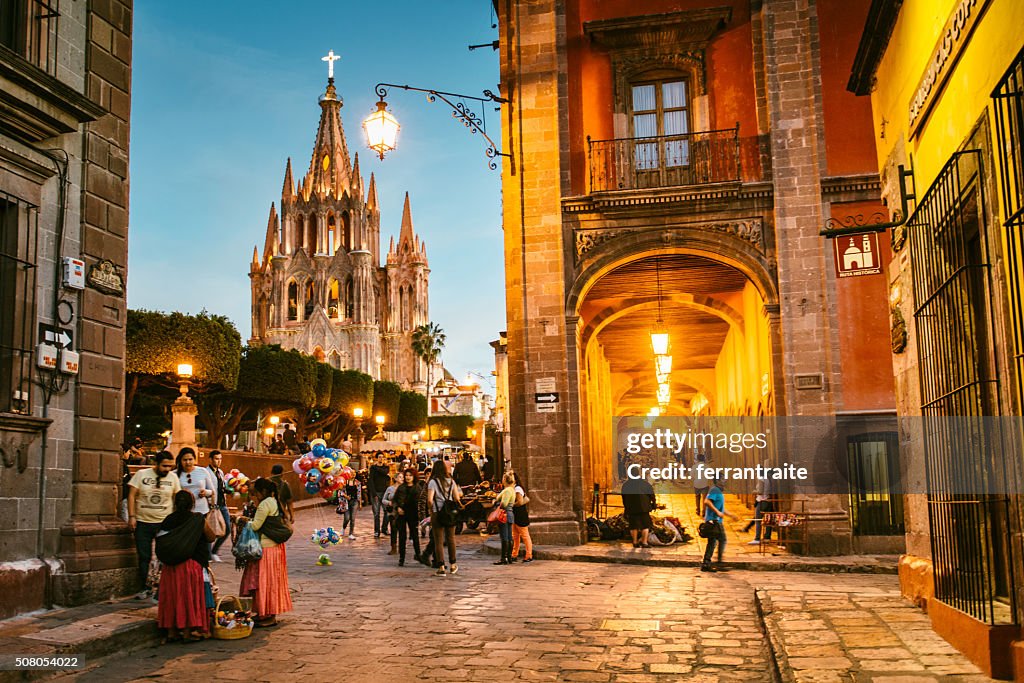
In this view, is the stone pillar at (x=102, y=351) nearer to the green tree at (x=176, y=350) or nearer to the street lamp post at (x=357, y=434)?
the green tree at (x=176, y=350)

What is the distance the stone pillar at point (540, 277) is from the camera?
17.8 meters

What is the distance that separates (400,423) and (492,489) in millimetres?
47424

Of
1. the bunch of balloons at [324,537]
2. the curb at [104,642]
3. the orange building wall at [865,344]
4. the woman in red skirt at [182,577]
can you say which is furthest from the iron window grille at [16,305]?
the orange building wall at [865,344]

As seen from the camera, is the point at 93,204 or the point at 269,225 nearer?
the point at 93,204

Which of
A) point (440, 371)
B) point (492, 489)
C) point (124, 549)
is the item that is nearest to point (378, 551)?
point (492, 489)

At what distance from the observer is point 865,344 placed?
16.7m

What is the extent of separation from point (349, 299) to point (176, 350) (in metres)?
68.2

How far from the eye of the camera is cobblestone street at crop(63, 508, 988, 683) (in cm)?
708

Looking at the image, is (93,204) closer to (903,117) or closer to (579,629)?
(579,629)

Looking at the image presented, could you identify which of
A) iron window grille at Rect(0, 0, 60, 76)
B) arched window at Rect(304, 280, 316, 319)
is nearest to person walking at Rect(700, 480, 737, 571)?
iron window grille at Rect(0, 0, 60, 76)

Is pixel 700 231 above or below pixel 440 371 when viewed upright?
below

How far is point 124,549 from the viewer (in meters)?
10.0

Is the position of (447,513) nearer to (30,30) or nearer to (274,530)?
(274,530)

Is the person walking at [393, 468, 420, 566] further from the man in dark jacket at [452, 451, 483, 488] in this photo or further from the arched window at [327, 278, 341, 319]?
the arched window at [327, 278, 341, 319]
